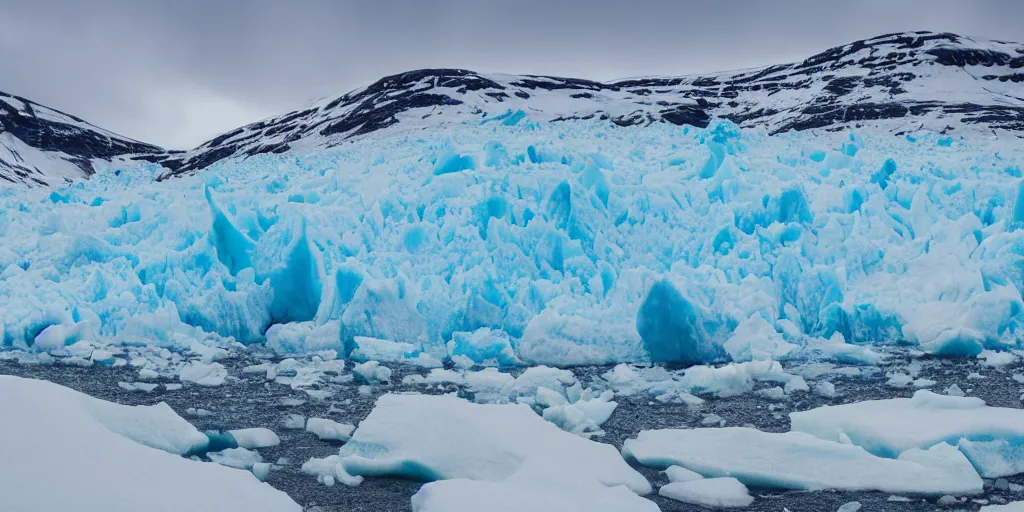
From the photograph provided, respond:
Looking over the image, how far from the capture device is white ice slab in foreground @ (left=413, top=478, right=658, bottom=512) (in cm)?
297

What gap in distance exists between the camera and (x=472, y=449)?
3582mm

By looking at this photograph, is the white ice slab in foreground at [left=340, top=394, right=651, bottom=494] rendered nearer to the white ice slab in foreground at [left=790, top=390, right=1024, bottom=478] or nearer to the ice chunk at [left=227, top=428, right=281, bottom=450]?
the ice chunk at [left=227, top=428, right=281, bottom=450]

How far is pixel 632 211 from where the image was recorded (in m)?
7.95

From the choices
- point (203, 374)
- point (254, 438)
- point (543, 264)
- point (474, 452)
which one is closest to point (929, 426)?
point (474, 452)

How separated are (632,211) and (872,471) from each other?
471 cm

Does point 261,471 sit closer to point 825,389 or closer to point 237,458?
point 237,458

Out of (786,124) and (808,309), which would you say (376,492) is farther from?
(786,124)

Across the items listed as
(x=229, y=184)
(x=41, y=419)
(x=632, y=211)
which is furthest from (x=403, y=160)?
(x=41, y=419)

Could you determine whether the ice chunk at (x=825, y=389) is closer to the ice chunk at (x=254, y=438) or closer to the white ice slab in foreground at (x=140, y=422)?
the ice chunk at (x=254, y=438)

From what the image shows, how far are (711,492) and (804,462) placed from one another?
55 cm

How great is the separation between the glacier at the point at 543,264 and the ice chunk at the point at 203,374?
2.76 feet

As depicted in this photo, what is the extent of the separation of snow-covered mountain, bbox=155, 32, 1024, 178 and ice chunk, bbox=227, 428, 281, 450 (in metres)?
31.0

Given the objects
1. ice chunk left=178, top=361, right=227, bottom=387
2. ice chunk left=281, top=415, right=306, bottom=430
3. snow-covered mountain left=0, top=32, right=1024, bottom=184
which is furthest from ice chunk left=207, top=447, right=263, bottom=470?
snow-covered mountain left=0, top=32, right=1024, bottom=184

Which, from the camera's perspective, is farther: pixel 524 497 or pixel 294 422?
pixel 294 422
